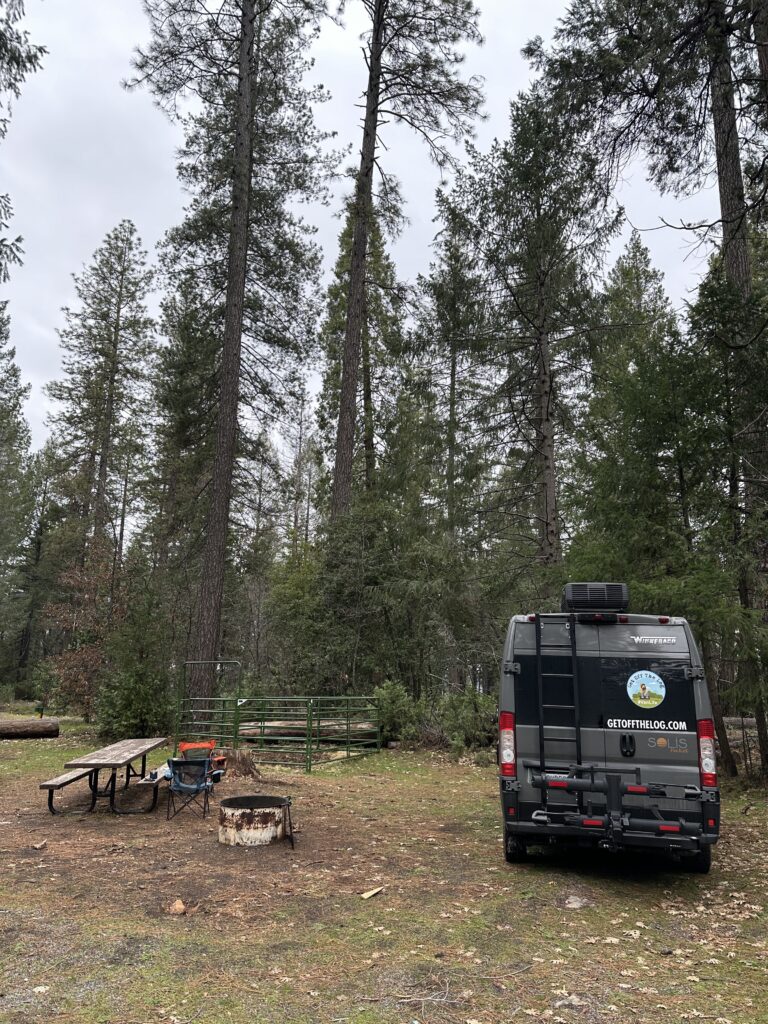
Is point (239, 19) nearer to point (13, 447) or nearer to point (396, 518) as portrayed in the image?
point (396, 518)

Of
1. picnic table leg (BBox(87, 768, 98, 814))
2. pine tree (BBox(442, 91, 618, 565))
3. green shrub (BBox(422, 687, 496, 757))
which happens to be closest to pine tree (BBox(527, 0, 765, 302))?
pine tree (BBox(442, 91, 618, 565))

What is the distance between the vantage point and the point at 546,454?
1428cm

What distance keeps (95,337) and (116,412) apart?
3203 mm

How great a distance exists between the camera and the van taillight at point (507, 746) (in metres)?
5.84

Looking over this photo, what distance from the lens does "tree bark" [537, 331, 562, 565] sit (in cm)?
1374

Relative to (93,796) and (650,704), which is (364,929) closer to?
(650,704)

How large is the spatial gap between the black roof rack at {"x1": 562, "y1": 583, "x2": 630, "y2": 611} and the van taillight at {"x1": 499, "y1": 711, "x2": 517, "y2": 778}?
124 centimetres

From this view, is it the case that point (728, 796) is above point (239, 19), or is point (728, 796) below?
below

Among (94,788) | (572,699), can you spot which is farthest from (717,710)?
(94,788)

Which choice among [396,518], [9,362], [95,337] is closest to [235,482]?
[396,518]

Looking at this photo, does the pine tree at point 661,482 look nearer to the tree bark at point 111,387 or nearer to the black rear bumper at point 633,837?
the black rear bumper at point 633,837

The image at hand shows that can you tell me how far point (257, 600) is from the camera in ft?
107

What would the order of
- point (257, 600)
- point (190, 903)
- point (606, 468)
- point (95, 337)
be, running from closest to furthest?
point (190, 903) < point (606, 468) < point (95, 337) < point (257, 600)

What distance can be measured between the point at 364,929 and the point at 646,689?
2957 mm
